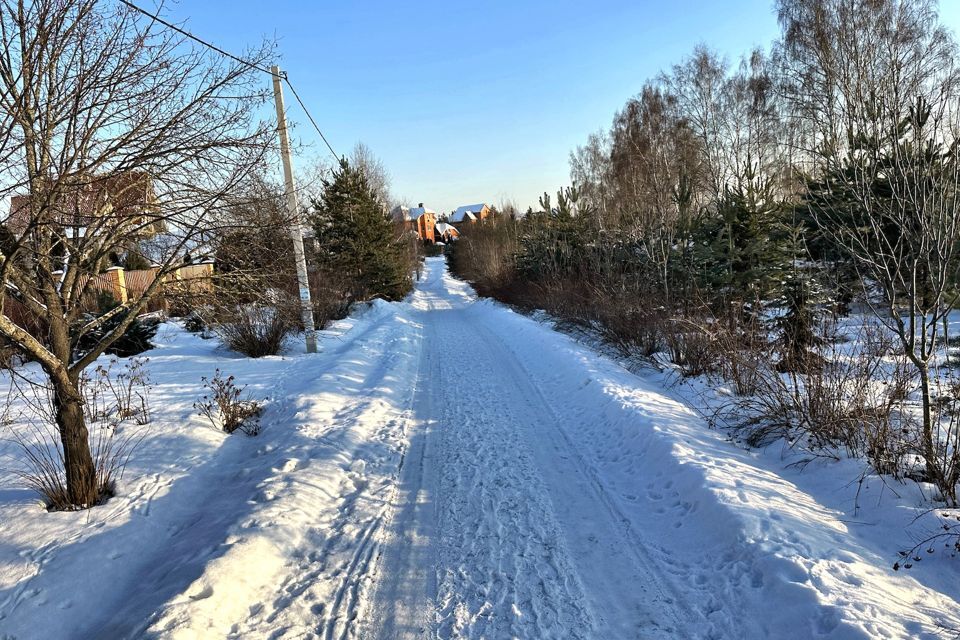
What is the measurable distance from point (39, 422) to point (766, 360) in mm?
9360

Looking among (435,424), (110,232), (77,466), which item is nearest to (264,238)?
(110,232)

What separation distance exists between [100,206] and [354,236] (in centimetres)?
1935

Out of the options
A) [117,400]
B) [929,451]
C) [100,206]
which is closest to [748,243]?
[929,451]

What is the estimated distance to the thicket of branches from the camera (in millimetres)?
4043

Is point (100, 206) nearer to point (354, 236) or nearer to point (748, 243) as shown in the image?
point (748, 243)

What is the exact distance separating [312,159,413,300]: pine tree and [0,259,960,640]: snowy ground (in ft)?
52.6

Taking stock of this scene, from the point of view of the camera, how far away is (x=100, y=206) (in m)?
4.01

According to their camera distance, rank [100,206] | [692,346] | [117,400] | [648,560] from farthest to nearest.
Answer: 1. [692,346]
2. [117,400]
3. [100,206]
4. [648,560]

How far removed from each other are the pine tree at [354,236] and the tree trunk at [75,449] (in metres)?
16.5

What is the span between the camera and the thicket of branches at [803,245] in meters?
4.04

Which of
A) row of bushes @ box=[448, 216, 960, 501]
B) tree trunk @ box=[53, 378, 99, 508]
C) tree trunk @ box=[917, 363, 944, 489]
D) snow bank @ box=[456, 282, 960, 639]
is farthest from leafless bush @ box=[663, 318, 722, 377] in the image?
tree trunk @ box=[53, 378, 99, 508]

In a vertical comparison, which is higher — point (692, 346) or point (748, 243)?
point (748, 243)

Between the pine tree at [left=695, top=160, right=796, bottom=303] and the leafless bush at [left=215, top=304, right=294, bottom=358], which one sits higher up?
the pine tree at [left=695, top=160, right=796, bottom=303]

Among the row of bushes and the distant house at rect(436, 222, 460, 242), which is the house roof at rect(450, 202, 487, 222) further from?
the row of bushes
